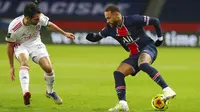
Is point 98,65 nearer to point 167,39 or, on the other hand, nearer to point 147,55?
point 147,55

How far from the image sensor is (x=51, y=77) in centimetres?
1050

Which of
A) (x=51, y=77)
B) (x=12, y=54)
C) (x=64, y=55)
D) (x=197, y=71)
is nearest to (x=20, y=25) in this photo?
(x=12, y=54)

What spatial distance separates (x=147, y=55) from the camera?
9.59m

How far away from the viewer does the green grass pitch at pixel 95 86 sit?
33.6ft

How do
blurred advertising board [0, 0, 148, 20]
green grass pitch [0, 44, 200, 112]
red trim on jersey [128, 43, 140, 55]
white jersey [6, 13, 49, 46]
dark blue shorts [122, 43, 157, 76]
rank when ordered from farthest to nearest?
blurred advertising board [0, 0, 148, 20] → green grass pitch [0, 44, 200, 112] → white jersey [6, 13, 49, 46] → red trim on jersey [128, 43, 140, 55] → dark blue shorts [122, 43, 157, 76]

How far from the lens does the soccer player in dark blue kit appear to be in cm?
933

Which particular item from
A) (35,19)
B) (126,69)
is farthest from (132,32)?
(35,19)

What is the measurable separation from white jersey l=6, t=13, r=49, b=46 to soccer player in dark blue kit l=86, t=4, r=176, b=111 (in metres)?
0.97

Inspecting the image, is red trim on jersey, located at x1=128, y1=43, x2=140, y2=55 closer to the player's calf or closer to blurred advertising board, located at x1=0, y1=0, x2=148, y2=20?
the player's calf

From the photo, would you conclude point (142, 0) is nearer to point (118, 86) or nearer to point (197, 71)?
point (197, 71)

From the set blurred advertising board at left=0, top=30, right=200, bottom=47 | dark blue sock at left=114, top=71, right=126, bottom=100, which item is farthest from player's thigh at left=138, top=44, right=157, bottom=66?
blurred advertising board at left=0, top=30, right=200, bottom=47

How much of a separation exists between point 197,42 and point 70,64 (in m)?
12.0

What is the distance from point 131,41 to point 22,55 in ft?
6.53

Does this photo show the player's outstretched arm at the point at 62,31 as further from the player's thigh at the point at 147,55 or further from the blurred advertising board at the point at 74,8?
the blurred advertising board at the point at 74,8
